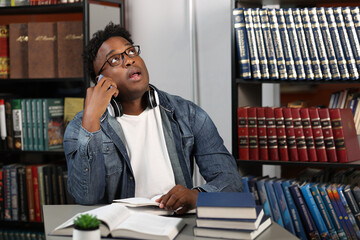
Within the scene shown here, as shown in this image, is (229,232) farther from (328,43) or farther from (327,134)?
(328,43)

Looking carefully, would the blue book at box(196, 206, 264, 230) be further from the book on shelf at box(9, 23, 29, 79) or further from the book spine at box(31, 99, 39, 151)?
the book on shelf at box(9, 23, 29, 79)

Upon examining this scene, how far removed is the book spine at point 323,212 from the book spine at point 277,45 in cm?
56

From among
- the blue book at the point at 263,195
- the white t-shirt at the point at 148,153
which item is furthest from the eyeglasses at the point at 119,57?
the blue book at the point at 263,195

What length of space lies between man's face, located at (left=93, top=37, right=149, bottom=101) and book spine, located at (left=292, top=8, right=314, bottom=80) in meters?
0.83

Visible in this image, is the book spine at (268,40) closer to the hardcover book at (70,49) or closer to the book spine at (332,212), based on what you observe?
the book spine at (332,212)

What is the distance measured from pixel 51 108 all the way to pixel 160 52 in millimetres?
768

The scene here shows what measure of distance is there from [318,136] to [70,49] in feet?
4.89

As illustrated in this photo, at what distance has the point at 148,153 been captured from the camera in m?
1.95

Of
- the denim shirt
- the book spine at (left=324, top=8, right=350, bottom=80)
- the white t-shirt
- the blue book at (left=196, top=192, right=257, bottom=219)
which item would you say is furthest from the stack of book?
the book spine at (left=324, top=8, right=350, bottom=80)

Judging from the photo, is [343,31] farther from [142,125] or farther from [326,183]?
[142,125]

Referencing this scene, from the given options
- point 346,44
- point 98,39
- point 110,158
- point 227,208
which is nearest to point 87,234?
point 227,208

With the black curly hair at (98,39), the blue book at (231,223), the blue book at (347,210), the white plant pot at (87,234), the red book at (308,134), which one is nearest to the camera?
the white plant pot at (87,234)

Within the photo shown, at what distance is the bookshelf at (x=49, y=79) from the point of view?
287 centimetres

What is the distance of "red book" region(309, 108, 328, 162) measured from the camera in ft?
7.85
